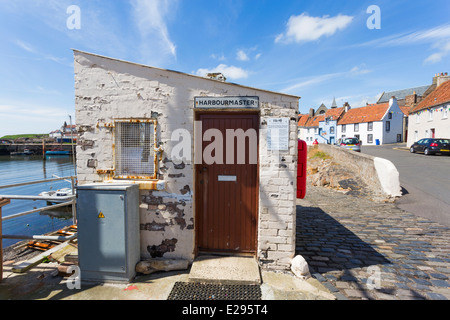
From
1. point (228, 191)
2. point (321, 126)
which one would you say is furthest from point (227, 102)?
point (321, 126)

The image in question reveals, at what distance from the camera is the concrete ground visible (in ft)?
10.2

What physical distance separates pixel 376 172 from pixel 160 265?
955 centimetres

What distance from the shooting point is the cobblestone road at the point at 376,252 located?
3.27 meters

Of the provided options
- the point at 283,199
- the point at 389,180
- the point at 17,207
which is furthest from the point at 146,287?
the point at 17,207

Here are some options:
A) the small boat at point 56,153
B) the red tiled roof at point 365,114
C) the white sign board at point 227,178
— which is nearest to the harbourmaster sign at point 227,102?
the white sign board at point 227,178

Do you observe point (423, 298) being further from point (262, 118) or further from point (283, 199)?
point (262, 118)

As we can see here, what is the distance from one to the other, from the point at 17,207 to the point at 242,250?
24.9m

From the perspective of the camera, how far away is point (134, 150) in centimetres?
396

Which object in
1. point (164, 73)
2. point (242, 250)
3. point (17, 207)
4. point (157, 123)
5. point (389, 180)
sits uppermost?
point (164, 73)

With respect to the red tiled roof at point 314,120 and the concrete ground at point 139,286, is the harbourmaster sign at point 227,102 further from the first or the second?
the red tiled roof at point 314,120

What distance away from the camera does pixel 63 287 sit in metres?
3.33

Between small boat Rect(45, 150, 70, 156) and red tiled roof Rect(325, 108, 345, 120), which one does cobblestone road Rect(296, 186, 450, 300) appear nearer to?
red tiled roof Rect(325, 108, 345, 120)

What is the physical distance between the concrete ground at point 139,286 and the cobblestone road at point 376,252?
466 millimetres
